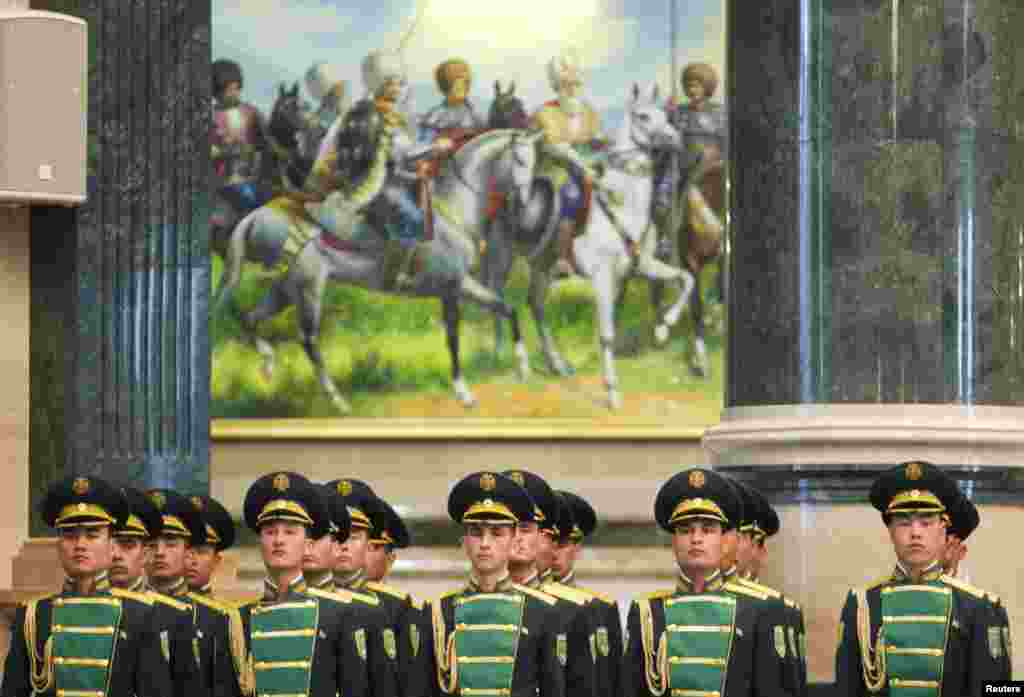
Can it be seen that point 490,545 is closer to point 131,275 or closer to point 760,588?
point 760,588

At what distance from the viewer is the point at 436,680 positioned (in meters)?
11.7

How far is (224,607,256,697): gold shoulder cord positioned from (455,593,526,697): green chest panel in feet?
3.03

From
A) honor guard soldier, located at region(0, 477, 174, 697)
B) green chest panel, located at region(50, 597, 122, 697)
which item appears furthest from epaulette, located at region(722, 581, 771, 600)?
green chest panel, located at region(50, 597, 122, 697)

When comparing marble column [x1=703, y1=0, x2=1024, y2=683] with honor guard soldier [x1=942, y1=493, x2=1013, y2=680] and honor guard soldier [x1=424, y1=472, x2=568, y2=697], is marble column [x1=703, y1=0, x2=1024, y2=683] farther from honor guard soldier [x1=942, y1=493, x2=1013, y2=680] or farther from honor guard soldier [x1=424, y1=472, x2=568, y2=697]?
honor guard soldier [x1=424, y1=472, x2=568, y2=697]

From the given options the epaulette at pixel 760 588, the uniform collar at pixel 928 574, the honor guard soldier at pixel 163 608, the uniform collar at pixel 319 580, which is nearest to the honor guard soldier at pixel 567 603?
the epaulette at pixel 760 588

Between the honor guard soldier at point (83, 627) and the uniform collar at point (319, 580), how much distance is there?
0.81 metres

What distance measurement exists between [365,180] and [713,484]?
9699 millimetres

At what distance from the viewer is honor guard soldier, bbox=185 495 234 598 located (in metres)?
13.3

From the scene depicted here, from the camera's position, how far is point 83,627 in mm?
12086

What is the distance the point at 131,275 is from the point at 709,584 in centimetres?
434

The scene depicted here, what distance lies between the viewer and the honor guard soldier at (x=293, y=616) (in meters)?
11.7

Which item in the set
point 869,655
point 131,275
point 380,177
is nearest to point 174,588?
point 131,275

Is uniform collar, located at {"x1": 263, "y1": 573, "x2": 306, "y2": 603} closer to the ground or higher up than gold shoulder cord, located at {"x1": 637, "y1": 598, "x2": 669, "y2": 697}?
higher up

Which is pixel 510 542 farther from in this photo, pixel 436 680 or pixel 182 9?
pixel 182 9
